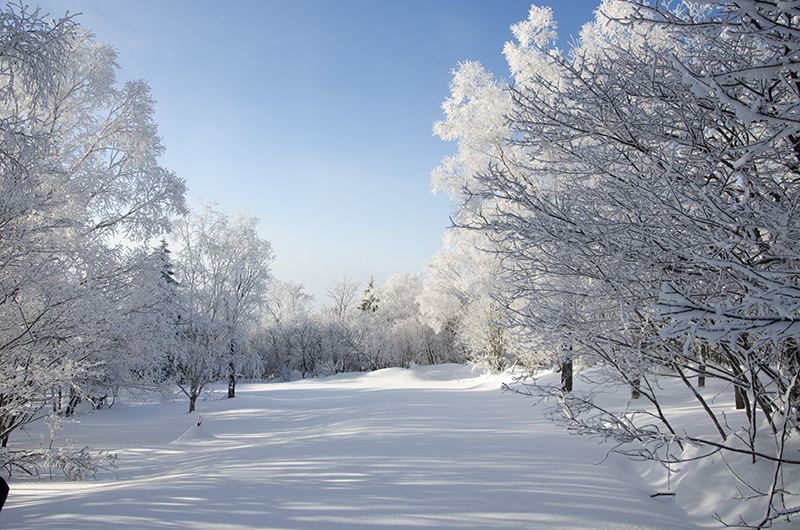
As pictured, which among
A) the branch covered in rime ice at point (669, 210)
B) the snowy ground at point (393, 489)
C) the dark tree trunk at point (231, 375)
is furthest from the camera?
the dark tree trunk at point (231, 375)

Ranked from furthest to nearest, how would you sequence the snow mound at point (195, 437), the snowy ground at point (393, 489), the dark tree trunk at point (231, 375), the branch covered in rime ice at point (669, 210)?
the dark tree trunk at point (231, 375) → the snow mound at point (195, 437) → the snowy ground at point (393, 489) → the branch covered in rime ice at point (669, 210)

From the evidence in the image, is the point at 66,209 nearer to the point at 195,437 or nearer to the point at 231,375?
the point at 195,437

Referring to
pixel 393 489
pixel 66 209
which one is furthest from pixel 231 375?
pixel 393 489

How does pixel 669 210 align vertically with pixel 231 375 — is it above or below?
above

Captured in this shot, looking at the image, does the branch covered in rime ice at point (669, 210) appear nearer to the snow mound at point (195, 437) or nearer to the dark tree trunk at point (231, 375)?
the snow mound at point (195, 437)

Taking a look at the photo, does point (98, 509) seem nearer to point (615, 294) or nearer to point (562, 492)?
point (562, 492)

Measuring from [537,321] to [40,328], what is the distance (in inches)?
230

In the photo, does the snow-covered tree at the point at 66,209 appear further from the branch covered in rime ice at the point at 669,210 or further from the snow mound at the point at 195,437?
the branch covered in rime ice at the point at 669,210

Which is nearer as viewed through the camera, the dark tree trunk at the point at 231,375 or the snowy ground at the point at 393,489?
the snowy ground at the point at 393,489

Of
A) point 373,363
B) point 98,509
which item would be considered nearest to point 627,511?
point 98,509

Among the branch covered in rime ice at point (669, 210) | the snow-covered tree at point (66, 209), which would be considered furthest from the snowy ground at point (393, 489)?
the snow-covered tree at point (66, 209)

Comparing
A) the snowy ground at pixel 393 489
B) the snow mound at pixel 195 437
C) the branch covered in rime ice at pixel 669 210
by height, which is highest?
the branch covered in rime ice at pixel 669 210

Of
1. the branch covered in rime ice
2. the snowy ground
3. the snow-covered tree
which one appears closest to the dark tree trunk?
the snow-covered tree

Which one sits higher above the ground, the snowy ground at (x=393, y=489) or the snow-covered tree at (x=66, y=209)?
the snow-covered tree at (x=66, y=209)
